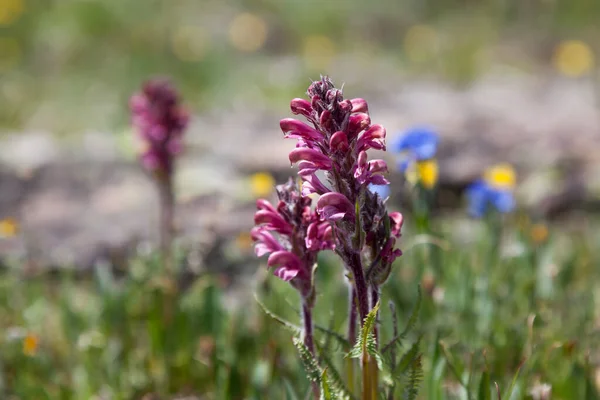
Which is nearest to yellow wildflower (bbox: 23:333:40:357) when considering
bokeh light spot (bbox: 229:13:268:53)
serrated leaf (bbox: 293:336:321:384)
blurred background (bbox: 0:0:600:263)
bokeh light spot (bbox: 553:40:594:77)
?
blurred background (bbox: 0:0:600:263)

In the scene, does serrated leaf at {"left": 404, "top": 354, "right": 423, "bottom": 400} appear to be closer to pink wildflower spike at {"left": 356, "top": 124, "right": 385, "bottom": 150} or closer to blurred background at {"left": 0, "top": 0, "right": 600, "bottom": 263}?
pink wildflower spike at {"left": 356, "top": 124, "right": 385, "bottom": 150}

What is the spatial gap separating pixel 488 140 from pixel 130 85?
4548 mm

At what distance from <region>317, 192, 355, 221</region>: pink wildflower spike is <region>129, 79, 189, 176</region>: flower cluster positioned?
1980 millimetres

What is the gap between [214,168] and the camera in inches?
198

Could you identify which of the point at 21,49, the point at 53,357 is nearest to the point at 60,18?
the point at 21,49

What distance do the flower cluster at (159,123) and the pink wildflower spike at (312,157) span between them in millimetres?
1918

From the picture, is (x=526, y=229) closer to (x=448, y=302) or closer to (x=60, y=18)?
(x=448, y=302)

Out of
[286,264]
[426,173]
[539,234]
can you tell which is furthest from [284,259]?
[539,234]

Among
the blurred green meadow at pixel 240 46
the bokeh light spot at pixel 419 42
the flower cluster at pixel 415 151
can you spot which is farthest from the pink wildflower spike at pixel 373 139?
the bokeh light spot at pixel 419 42

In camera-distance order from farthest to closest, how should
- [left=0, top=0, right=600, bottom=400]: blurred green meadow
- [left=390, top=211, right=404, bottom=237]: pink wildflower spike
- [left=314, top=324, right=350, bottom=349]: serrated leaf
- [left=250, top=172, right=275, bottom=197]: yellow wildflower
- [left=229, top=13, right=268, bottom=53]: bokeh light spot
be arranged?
1. [left=229, top=13, right=268, bottom=53]: bokeh light spot
2. [left=250, top=172, right=275, bottom=197]: yellow wildflower
3. [left=0, top=0, right=600, bottom=400]: blurred green meadow
4. [left=314, top=324, right=350, bottom=349]: serrated leaf
5. [left=390, top=211, right=404, bottom=237]: pink wildflower spike

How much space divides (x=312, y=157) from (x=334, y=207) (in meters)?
0.13

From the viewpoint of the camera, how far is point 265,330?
120 inches

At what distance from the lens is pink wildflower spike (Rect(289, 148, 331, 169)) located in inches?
66.2

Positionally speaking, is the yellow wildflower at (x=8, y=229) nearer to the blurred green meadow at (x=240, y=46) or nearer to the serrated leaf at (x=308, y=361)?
the serrated leaf at (x=308, y=361)
